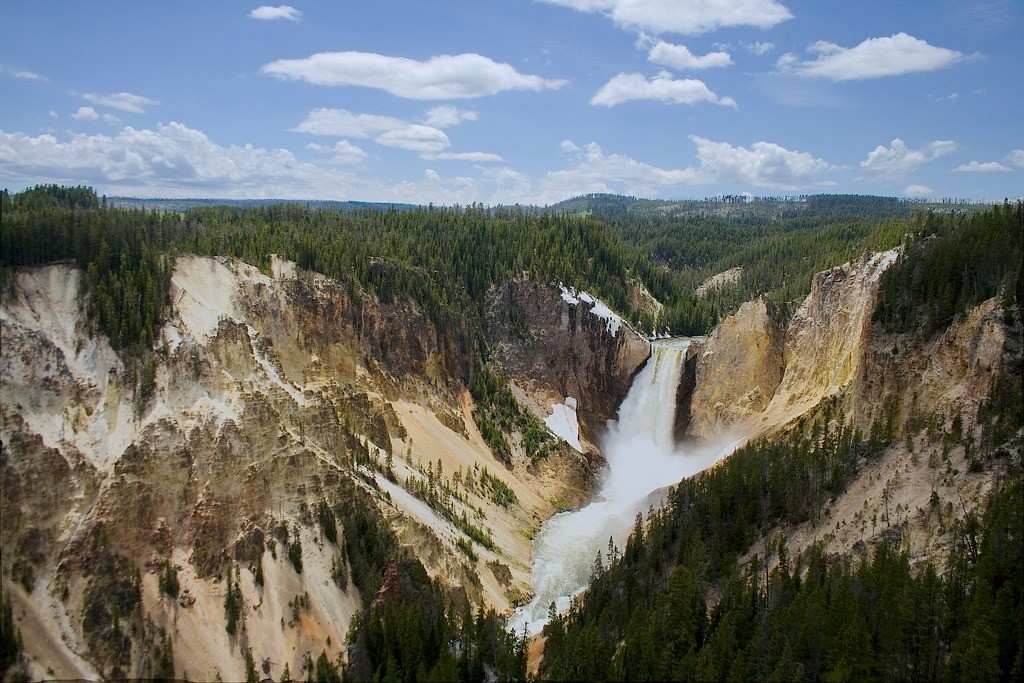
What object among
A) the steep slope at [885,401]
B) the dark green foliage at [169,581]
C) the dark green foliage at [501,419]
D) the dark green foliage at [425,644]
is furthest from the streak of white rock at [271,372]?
the steep slope at [885,401]

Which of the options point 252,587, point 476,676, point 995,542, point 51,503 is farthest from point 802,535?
point 51,503

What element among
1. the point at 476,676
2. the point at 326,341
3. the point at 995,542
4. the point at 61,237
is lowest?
the point at 476,676

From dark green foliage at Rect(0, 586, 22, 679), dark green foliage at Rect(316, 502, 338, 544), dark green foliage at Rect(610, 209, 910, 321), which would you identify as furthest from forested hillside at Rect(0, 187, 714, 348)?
dark green foliage at Rect(0, 586, 22, 679)

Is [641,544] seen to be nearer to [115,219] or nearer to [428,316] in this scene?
[428,316]

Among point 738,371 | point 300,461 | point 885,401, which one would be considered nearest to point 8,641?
point 300,461

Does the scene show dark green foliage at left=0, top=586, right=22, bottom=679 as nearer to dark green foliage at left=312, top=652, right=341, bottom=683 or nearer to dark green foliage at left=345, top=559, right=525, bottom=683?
dark green foliage at left=312, top=652, right=341, bottom=683
